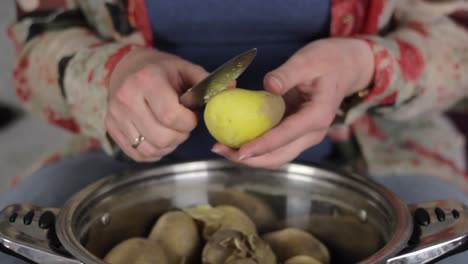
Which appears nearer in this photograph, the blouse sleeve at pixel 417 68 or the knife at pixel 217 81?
the knife at pixel 217 81

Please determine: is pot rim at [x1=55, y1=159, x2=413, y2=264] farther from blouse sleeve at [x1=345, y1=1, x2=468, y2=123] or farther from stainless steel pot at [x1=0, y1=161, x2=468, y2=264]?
blouse sleeve at [x1=345, y1=1, x2=468, y2=123]

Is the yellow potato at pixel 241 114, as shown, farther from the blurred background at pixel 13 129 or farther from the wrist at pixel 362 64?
the blurred background at pixel 13 129

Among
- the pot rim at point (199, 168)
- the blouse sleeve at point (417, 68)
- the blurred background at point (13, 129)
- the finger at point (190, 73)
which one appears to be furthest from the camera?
the blurred background at point (13, 129)

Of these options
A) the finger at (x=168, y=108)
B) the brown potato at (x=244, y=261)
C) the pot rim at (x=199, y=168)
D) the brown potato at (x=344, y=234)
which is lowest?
the brown potato at (x=344, y=234)

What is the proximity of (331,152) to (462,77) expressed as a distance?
0.55 ft

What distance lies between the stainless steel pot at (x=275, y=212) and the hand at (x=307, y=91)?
5cm

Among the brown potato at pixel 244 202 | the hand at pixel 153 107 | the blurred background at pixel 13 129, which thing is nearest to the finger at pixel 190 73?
the hand at pixel 153 107

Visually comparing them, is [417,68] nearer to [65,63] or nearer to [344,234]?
[344,234]

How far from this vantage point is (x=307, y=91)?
565 mm

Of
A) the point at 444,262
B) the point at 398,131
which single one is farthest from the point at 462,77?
the point at 444,262

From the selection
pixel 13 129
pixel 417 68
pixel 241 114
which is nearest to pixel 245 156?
pixel 241 114

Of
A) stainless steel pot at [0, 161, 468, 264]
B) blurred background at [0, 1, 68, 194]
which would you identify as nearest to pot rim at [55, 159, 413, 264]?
stainless steel pot at [0, 161, 468, 264]

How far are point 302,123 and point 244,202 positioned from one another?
0.11 meters

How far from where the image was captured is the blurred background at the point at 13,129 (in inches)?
54.0
